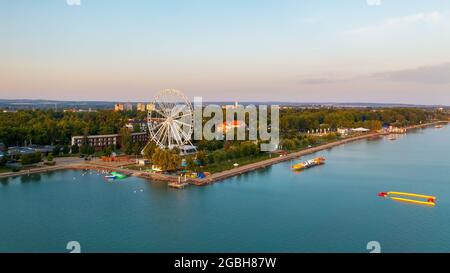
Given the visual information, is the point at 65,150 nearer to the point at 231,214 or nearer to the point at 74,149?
the point at 74,149

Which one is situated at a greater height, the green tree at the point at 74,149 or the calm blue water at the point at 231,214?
the green tree at the point at 74,149

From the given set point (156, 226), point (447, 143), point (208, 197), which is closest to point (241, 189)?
point (208, 197)

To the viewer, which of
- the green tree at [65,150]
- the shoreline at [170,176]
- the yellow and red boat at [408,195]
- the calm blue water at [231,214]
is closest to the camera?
the calm blue water at [231,214]

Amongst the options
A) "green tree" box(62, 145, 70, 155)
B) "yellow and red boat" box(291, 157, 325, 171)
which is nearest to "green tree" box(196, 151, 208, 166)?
"yellow and red boat" box(291, 157, 325, 171)

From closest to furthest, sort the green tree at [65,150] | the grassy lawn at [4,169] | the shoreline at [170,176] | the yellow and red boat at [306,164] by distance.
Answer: the shoreline at [170,176]
the grassy lawn at [4,169]
the yellow and red boat at [306,164]
the green tree at [65,150]

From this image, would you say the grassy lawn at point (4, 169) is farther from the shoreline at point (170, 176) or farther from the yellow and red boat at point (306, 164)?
the yellow and red boat at point (306, 164)

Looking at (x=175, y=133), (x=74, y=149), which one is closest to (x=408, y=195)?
(x=175, y=133)

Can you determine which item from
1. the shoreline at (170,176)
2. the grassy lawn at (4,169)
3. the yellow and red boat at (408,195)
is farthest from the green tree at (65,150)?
the yellow and red boat at (408,195)

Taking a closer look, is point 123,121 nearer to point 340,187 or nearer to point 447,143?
point 340,187
